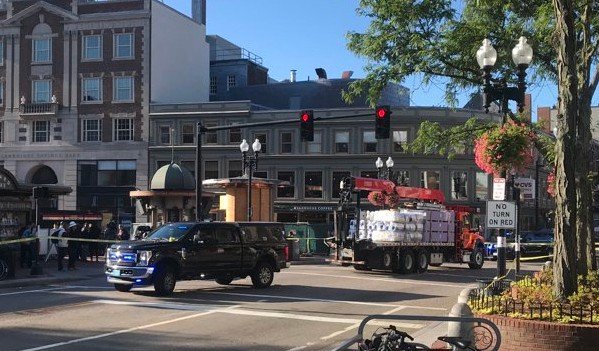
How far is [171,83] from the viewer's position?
195 ft

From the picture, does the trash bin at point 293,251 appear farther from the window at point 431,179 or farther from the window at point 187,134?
the window at point 187,134

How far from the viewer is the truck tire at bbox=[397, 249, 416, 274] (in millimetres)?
25797

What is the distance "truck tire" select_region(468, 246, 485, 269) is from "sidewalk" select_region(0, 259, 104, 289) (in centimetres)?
1540

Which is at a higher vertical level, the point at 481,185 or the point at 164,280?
the point at 481,185

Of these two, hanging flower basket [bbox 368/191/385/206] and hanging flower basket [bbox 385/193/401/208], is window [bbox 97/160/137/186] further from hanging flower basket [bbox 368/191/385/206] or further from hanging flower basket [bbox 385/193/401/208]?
hanging flower basket [bbox 385/193/401/208]

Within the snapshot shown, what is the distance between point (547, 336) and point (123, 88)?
5197 centimetres

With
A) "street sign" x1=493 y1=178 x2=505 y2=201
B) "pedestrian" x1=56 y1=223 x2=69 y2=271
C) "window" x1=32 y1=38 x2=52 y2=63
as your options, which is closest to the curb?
"pedestrian" x1=56 y1=223 x2=69 y2=271

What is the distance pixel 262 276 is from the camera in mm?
19797

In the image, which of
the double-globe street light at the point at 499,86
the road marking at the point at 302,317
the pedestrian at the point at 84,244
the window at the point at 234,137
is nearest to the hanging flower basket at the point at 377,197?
the pedestrian at the point at 84,244

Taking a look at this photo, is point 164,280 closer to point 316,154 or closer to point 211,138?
point 316,154

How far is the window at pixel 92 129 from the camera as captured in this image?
57.0m

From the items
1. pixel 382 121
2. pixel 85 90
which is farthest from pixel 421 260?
pixel 85 90

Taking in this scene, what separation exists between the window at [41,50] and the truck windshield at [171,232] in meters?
44.9

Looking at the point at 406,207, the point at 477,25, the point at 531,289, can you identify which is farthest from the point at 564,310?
the point at 406,207
